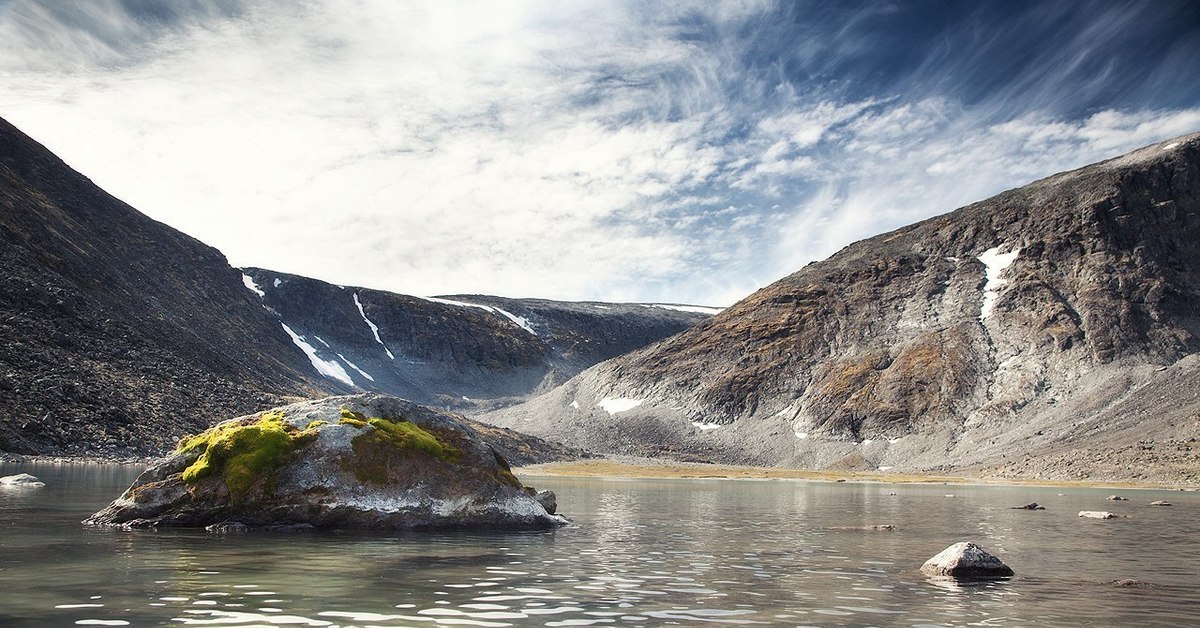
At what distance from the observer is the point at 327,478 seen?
25.3 meters

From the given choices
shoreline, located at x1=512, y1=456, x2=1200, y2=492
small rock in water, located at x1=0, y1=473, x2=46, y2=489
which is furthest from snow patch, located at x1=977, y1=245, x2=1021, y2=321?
small rock in water, located at x1=0, y1=473, x2=46, y2=489

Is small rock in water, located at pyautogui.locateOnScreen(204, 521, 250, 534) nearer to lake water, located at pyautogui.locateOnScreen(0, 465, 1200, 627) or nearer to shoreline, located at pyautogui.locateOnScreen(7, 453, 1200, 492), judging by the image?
lake water, located at pyautogui.locateOnScreen(0, 465, 1200, 627)

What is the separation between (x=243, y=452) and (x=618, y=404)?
5690 inches

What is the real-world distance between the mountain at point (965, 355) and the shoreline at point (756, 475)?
5266mm

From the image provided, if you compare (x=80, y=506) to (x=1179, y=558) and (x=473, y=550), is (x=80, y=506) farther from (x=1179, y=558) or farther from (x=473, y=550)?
(x=1179, y=558)

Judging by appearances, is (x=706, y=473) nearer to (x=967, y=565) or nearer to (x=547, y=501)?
(x=547, y=501)

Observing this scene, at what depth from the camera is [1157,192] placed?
148750 millimetres

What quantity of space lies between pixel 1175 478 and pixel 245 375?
375 feet

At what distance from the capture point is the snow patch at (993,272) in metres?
146

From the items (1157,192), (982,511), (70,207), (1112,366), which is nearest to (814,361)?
(1112,366)

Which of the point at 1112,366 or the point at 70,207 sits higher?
the point at 70,207

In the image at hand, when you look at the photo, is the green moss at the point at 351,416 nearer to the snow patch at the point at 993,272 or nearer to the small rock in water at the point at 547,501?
the small rock in water at the point at 547,501

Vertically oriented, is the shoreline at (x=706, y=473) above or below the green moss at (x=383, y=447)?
below

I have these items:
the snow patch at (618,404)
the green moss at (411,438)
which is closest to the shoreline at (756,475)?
the snow patch at (618,404)
